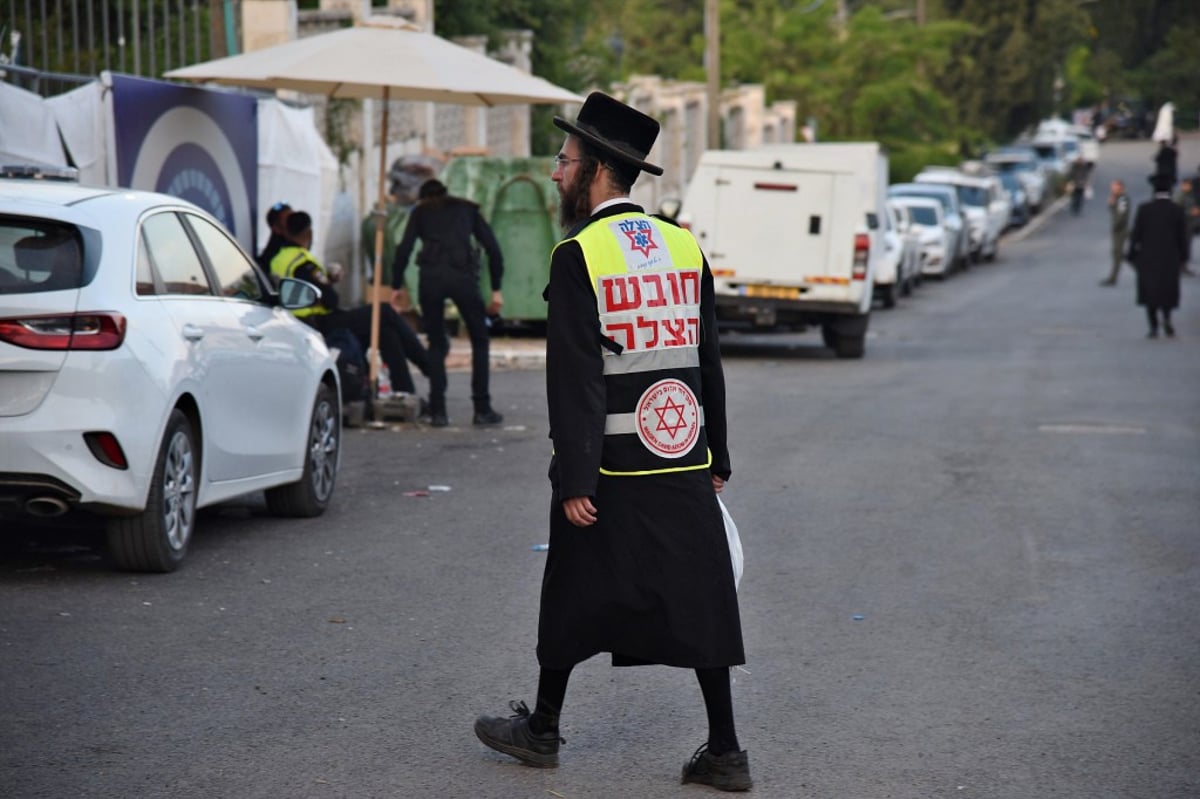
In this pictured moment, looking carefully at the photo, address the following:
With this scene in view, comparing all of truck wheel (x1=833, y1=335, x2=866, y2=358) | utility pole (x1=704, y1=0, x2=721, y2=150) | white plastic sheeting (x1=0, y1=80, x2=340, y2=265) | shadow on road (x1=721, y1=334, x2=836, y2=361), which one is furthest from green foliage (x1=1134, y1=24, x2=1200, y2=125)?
white plastic sheeting (x1=0, y1=80, x2=340, y2=265)

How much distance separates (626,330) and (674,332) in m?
0.14

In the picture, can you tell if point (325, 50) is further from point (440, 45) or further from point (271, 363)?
point (271, 363)

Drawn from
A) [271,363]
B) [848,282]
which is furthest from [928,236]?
[271,363]

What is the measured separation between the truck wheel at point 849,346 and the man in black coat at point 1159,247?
Result: 5.42 m

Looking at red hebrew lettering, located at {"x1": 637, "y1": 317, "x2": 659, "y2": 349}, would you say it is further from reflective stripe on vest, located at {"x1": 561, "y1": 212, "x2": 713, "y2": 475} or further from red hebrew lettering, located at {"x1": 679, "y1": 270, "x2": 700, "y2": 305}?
red hebrew lettering, located at {"x1": 679, "y1": 270, "x2": 700, "y2": 305}

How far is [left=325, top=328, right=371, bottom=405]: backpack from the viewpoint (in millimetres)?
13453

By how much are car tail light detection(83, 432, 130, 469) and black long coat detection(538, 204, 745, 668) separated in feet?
9.62

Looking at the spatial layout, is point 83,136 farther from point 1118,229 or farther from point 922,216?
point 922,216

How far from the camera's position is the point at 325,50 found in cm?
1354

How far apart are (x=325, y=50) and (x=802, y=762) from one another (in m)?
9.13

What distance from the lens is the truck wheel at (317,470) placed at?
382 inches

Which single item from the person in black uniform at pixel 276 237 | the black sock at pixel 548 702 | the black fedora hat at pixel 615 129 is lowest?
the black sock at pixel 548 702

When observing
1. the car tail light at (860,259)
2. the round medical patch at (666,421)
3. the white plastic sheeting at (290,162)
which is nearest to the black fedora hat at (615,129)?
the round medical patch at (666,421)

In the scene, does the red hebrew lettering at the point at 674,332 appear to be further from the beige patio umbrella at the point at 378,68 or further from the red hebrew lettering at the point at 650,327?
the beige patio umbrella at the point at 378,68
